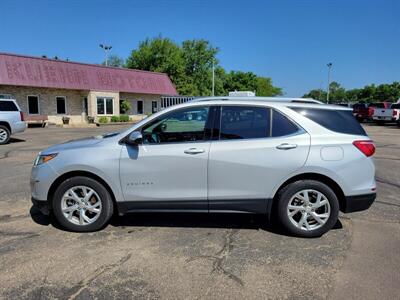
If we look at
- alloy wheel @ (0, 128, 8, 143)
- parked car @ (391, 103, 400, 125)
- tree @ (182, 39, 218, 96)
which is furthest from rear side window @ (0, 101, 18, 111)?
tree @ (182, 39, 218, 96)

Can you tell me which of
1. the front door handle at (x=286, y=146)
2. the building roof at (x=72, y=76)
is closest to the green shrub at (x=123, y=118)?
the building roof at (x=72, y=76)

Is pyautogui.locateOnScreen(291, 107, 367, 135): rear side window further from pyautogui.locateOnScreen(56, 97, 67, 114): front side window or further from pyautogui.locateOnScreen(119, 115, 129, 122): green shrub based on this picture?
pyautogui.locateOnScreen(119, 115, 129, 122): green shrub

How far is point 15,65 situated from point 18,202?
23985 millimetres

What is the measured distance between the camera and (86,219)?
4781mm

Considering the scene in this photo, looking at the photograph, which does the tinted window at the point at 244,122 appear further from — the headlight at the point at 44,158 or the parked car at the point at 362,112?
the parked car at the point at 362,112

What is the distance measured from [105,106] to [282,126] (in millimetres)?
30305

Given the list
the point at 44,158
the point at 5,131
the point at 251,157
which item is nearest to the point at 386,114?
the point at 5,131

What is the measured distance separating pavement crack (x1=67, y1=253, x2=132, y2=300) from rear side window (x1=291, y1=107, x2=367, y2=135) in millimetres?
2839

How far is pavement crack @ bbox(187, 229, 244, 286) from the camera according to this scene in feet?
12.0

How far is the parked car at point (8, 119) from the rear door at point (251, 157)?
1323cm

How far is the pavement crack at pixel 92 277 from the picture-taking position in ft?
10.9

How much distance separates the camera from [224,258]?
4055 millimetres

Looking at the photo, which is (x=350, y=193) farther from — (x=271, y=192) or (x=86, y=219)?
(x=86, y=219)

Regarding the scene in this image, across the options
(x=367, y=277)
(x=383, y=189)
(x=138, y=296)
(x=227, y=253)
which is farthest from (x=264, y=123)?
(x=383, y=189)
